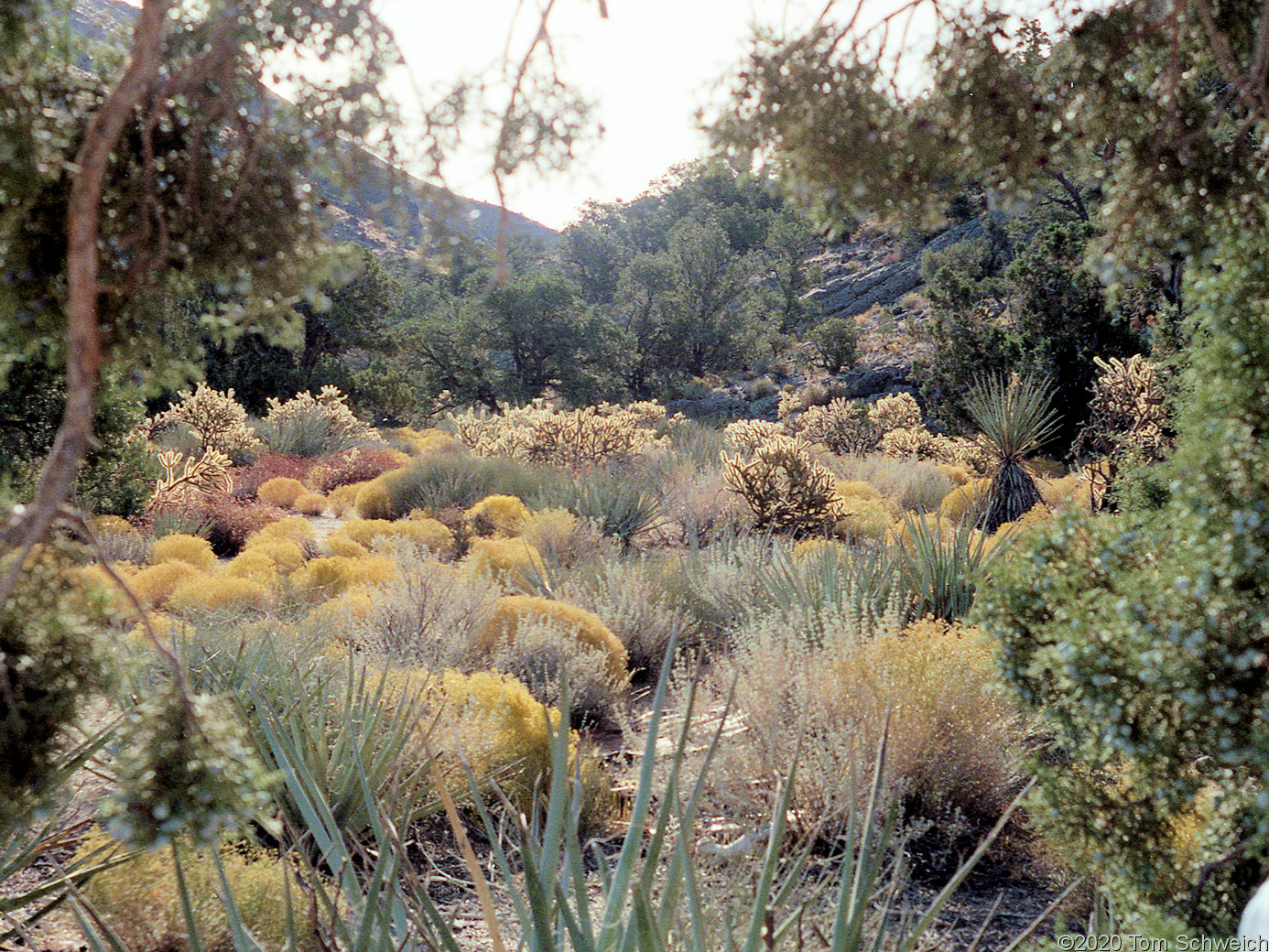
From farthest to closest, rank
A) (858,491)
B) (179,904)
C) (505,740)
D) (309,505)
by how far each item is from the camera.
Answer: (309,505)
(858,491)
(505,740)
(179,904)

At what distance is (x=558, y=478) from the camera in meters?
10.6

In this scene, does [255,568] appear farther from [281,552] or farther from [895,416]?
[895,416]

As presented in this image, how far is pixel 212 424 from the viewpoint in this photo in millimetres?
13469

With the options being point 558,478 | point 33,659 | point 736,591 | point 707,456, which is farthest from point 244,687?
point 707,456

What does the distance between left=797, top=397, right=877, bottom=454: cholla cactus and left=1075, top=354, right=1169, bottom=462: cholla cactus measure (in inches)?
280

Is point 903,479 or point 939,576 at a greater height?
point 903,479

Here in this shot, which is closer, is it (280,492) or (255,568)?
(255,568)

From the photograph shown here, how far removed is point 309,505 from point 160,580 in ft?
15.7

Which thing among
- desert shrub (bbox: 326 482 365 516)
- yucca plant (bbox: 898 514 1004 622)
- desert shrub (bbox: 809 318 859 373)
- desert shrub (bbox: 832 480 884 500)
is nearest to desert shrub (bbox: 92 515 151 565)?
desert shrub (bbox: 326 482 365 516)

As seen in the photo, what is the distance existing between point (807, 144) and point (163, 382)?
1.32 meters

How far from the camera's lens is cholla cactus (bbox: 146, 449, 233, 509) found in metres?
7.48

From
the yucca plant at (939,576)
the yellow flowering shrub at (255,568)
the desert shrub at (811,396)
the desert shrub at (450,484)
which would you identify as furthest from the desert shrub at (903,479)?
the desert shrub at (811,396)

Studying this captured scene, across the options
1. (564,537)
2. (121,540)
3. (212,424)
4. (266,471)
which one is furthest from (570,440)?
(121,540)

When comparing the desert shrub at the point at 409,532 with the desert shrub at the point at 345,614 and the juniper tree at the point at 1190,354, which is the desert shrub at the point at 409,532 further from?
the juniper tree at the point at 1190,354
